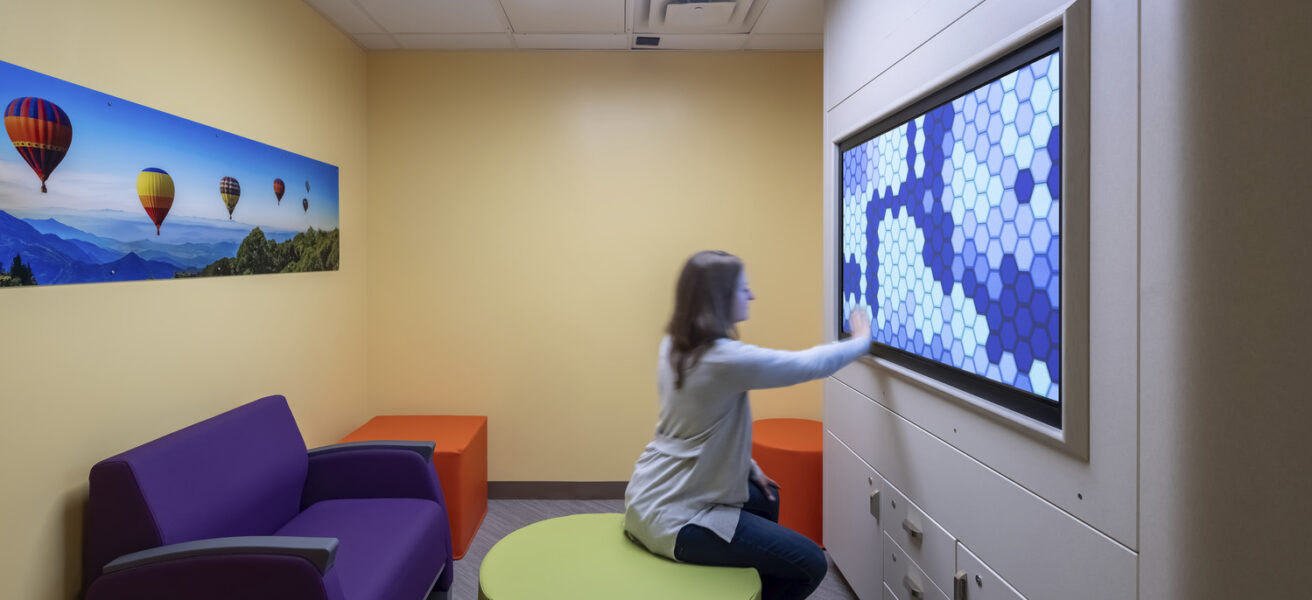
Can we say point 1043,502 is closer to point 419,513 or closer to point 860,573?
point 860,573

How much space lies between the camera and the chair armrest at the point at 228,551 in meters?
1.80

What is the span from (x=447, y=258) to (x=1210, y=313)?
370 cm

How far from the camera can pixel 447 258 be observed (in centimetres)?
411

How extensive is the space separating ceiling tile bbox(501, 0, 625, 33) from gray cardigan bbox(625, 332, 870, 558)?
2.19 m

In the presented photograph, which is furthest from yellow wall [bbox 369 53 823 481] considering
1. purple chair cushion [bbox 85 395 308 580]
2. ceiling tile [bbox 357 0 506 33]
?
purple chair cushion [bbox 85 395 308 580]

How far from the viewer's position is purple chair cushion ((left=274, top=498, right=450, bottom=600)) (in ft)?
6.86

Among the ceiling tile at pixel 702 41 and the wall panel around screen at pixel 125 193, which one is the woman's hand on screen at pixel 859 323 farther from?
the wall panel around screen at pixel 125 193

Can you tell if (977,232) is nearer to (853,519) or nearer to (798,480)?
(853,519)

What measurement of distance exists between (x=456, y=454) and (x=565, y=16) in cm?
227

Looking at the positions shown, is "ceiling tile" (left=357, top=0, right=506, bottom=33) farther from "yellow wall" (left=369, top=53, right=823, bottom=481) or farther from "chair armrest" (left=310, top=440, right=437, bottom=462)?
"chair armrest" (left=310, top=440, right=437, bottom=462)

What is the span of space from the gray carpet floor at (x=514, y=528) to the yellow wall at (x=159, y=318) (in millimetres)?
961

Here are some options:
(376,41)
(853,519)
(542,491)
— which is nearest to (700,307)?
(853,519)

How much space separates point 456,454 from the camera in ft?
Result: 10.9

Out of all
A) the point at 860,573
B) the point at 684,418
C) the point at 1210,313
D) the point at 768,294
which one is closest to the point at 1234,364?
the point at 1210,313
